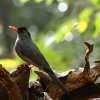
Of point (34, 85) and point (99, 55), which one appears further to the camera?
point (99, 55)

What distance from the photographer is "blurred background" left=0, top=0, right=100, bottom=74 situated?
458 centimetres

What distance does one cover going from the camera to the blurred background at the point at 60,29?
4.58 meters

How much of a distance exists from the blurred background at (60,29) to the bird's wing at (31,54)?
1.97 ft

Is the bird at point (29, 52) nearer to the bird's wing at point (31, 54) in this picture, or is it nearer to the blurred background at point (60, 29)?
the bird's wing at point (31, 54)

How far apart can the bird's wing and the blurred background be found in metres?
0.60

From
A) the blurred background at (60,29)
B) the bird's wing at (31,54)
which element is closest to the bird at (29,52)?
the bird's wing at (31,54)

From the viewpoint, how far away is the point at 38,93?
2496 millimetres

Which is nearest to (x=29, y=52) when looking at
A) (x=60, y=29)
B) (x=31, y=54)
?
(x=31, y=54)

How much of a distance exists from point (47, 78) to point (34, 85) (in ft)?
0.47

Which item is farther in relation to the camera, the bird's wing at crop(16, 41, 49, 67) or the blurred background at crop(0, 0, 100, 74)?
the blurred background at crop(0, 0, 100, 74)

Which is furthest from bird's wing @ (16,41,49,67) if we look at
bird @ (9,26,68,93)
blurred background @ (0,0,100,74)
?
blurred background @ (0,0,100,74)

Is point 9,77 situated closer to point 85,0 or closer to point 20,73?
point 20,73

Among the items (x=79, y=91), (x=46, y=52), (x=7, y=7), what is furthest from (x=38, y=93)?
(x=7, y=7)

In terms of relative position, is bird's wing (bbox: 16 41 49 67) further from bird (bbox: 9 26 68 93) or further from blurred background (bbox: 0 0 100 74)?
blurred background (bbox: 0 0 100 74)
